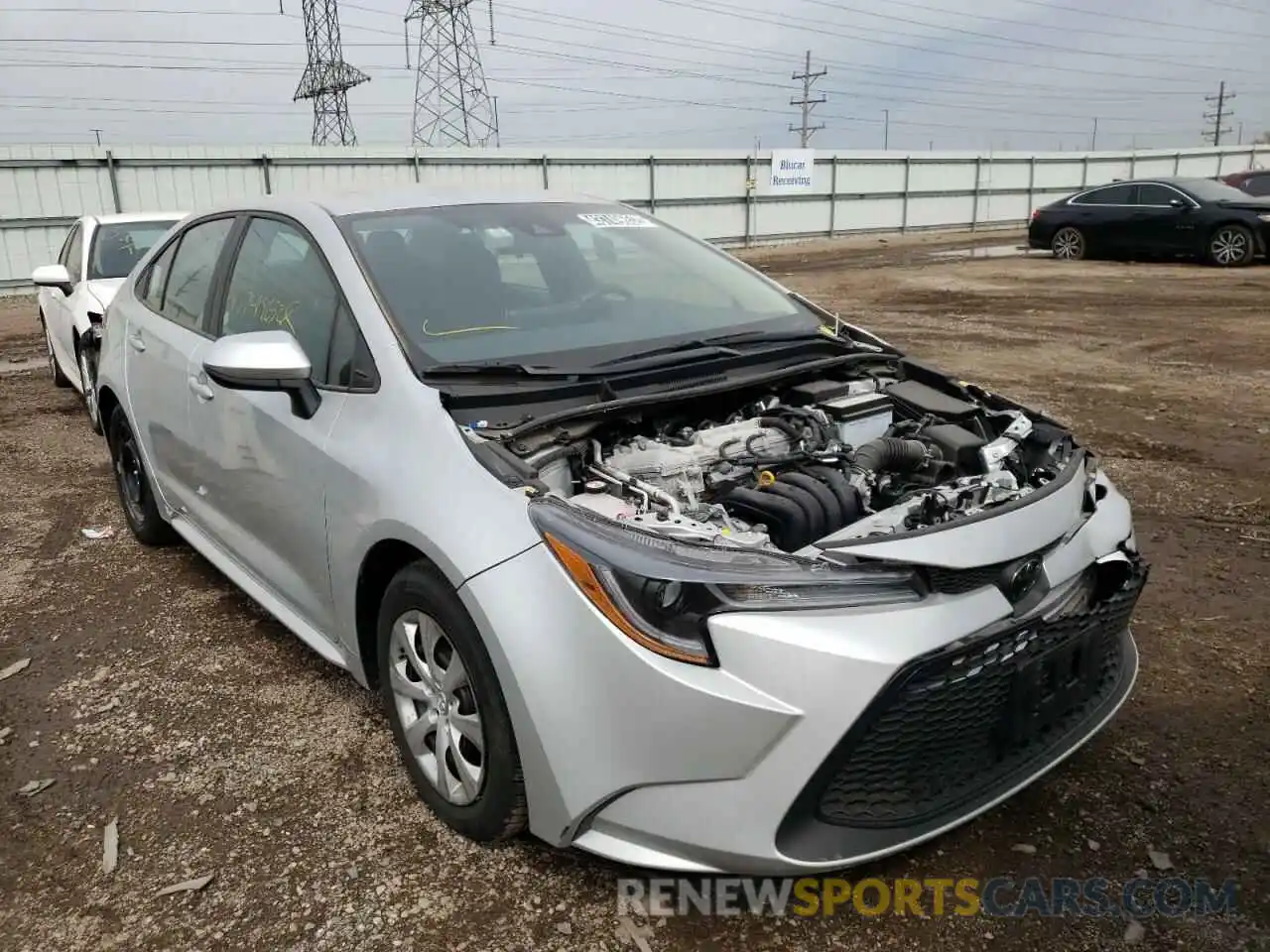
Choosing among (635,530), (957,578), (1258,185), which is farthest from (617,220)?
(1258,185)

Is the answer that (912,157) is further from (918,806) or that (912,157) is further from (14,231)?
(918,806)

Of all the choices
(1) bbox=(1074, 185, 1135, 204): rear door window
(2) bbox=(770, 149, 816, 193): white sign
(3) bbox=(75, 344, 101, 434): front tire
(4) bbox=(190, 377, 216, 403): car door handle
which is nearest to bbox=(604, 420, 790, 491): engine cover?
Answer: (4) bbox=(190, 377, 216, 403): car door handle

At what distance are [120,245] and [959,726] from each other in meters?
7.62

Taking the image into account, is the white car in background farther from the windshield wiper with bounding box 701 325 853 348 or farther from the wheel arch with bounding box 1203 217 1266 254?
the wheel arch with bounding box 1203 217 1266 254

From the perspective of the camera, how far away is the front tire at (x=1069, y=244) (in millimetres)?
17505

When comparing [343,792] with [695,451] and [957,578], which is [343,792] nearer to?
[695,451]

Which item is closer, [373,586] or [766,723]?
[766,723]

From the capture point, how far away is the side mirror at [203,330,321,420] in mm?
2801

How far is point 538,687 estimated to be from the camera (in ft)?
6.98

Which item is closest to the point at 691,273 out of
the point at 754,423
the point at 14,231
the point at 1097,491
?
the point at 754,423

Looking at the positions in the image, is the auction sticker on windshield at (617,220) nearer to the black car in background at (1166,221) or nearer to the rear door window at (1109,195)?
the black car in background at (1166,221)

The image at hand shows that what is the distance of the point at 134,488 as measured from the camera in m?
4.81

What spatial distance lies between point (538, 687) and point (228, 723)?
1.58 metres
